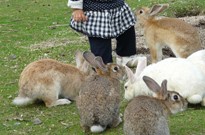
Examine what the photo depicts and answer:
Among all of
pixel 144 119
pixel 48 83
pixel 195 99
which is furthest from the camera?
pixel 48 83

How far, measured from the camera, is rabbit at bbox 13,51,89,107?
6902 millimetres

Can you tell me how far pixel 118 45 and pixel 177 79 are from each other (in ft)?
6.36

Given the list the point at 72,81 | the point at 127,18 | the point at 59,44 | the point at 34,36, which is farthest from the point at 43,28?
the point at 72,81

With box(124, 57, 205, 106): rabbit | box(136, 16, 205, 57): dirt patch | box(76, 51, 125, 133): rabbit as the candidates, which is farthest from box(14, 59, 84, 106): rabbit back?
box(136, 16, 205, 57): dirt patch

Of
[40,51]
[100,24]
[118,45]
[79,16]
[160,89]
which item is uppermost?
[79,16]

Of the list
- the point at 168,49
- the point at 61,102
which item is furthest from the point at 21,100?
the point at 168,49

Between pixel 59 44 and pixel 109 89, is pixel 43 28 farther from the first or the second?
pixel 109 89

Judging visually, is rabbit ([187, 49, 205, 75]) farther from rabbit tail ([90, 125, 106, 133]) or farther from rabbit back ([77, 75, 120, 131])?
rabbit tail ([90, 125, 106, 133])

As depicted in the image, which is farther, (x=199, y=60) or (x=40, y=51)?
(x=40, y=51)

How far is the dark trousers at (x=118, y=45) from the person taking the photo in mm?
7809

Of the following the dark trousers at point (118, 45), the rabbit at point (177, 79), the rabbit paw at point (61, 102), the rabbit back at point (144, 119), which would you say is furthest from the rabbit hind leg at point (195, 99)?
the dark trousers at point (118, 45)

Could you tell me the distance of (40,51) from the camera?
9969 millimetres

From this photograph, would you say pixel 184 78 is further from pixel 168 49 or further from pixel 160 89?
pixel 168 49

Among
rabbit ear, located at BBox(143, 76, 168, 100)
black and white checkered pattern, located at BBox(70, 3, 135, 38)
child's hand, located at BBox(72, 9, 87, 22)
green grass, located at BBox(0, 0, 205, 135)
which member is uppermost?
child's hand, located at BBox(72, 9, 87, 22)
